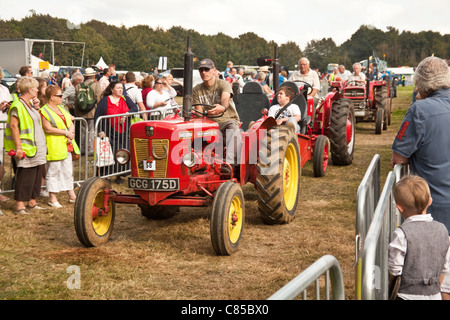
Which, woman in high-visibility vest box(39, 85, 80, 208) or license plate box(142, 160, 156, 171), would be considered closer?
license plate box(142, 160, 156, 171)

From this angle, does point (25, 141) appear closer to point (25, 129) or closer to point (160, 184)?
point (25, 129)

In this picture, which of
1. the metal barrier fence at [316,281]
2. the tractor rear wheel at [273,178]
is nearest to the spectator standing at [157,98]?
the tractor rear wheel at [273,178]

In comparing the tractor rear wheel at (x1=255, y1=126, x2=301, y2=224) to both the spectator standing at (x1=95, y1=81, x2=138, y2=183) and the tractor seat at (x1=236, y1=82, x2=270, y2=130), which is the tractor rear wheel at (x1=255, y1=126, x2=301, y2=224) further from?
the spectator standing at (x1=95, y1=81, x2=138, y2=183)

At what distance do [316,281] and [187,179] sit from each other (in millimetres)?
3334

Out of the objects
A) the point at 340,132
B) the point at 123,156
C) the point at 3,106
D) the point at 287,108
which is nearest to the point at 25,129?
the point at 3,106

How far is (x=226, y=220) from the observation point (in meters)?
5.03

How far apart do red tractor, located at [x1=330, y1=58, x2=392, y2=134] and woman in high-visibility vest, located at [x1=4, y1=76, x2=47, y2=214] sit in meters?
9.29

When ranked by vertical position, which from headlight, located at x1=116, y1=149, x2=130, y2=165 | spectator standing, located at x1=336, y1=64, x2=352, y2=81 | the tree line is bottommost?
headlight, located at x1=116, y1=149, x2=130, y2=165

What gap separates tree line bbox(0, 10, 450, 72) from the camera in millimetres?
64938

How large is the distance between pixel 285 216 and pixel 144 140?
187 cm

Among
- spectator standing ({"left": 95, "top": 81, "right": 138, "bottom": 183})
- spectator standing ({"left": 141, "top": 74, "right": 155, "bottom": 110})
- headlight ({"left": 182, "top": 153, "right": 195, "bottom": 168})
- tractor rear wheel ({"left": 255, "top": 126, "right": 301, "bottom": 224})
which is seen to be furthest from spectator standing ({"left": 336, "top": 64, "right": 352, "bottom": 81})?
headlight ({"left": 182, "top": 153, "right": 195, "bottom": 168})

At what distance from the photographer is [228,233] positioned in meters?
5.13

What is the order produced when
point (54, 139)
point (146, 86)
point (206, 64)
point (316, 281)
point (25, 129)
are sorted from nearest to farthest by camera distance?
point (316, 281), point (206, 64), point (25, 129), point (54, 139), point (146, 86)
